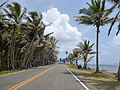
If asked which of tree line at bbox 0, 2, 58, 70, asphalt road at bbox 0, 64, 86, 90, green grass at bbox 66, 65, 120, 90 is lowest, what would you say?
green grass at bbox 66, 65, 120, 90

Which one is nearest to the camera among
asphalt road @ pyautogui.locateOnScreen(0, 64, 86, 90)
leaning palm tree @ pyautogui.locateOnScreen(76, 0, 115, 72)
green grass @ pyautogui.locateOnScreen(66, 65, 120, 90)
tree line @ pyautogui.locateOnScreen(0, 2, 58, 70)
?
asphalt road @ pyautogui.locateOnScreen(0, 64, 86, 90)

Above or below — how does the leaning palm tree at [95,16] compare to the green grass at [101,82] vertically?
above

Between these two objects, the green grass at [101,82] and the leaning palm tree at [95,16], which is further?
the leaning palm tree at [95,16]

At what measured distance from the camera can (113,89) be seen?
10.5m

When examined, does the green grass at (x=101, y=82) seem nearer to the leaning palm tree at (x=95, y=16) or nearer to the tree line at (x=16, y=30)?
the leaning palm tree at (x=95, y=16)

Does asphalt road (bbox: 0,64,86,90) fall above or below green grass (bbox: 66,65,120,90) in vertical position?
above

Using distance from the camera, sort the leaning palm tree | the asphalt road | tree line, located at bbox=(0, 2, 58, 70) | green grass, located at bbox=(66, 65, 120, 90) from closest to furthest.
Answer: the asphalt road → green grass, located at bbox=(66, 65, 120, 90) → the leaning palm tree → tree line, located at bbox=(0, 2, 58, 70)

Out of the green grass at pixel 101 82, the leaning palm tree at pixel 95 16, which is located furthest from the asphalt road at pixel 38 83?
the leaning palm tree at pixel 95 16

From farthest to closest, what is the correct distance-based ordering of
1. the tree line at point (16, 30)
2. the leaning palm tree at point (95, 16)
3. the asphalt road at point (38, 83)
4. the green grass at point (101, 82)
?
1. the tree line at point (16, 30)
2. the leaning palm tree at point (95, 16)
3. the green grass at point (101, 82)
4. the asphalt road at point (38, 83)

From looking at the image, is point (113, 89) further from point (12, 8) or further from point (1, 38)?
point (1, 38)

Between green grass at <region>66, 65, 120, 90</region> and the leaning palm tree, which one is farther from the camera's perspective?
the leaning palm tree

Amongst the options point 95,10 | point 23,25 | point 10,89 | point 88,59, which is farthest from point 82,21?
point 88,59

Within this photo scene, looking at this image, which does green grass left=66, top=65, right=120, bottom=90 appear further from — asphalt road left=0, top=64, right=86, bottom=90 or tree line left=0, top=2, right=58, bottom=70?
tree line left=0, top=2, right=58, bottom=70

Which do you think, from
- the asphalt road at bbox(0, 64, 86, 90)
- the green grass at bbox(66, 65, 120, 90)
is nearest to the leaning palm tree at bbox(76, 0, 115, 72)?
the green grass at bbox(66, 65, 120, 90)
